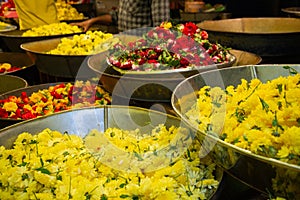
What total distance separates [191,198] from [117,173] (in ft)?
0.77

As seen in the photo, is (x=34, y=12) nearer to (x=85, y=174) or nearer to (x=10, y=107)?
(x=10, y=107)

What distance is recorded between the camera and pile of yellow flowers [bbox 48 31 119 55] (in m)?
2.35

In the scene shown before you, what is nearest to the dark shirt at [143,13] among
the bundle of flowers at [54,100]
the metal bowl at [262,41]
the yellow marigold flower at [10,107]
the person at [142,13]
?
the person at [142,13]

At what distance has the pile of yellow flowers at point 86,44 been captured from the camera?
2348mm

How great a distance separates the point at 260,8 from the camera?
588 cm

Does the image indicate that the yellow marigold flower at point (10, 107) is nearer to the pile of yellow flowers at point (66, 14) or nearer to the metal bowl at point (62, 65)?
the metal bowl at point (62, 65)

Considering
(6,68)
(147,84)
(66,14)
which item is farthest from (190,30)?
(66,14)

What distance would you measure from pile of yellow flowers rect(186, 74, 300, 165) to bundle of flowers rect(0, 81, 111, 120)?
728mm

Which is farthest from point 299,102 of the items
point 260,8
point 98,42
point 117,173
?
point 260,8

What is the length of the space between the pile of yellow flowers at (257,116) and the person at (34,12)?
3016 millimetres

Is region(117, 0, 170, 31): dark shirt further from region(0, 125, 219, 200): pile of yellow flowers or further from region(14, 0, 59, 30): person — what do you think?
region(0, 125, 219, 200): pile of yellow flowers

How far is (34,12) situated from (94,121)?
2.80m

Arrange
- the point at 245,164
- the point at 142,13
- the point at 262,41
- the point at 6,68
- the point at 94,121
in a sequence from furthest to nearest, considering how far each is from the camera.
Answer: the point at 142,13
the point at 6,68
the point at 262,41
the point at 94,121
the point at 245,164

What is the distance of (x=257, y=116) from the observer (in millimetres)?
1029
